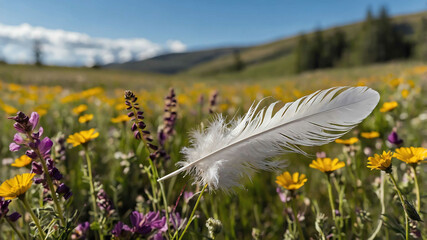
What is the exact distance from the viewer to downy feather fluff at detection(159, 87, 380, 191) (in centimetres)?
108

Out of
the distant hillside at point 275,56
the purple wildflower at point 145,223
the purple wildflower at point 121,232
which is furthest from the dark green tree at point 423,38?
the purple wildflower at point 121,232

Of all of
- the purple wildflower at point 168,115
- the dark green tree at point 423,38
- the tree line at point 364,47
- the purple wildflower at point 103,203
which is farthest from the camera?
the tree line at point 364,47

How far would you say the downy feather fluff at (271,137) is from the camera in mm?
1082

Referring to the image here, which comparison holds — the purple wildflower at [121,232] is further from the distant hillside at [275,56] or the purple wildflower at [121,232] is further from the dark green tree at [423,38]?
the distant hillside at [275,56]

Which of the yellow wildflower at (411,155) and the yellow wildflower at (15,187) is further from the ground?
the yellow wildflower at (15,187)

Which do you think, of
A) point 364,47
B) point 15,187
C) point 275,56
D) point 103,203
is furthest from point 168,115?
point 275,56

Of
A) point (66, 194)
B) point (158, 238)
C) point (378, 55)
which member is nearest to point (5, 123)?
point (66, 194)

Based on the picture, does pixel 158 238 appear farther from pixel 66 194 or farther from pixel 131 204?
pixel 131 204

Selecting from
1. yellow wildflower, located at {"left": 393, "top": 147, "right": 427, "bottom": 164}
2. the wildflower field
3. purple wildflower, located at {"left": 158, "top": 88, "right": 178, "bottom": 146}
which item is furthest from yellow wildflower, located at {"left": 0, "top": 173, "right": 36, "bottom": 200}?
yellow wildflower, located at {"left": 393, "top": 147, "right": 427, "bottom": 164}

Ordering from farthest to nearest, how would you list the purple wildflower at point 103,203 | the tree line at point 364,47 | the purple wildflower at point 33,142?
the tree line at point 364,47
the purple wildflower at point 103,203
the purple wildflower at point 33,142

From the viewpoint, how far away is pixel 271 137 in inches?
44.3

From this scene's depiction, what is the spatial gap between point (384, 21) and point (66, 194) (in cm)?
7504

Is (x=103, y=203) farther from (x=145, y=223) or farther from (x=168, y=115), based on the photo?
(x=168, y=115)

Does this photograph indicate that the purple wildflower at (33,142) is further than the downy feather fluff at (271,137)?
No
